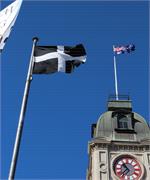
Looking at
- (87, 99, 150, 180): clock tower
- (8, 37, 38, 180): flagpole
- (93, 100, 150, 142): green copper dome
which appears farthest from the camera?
(93, 100, 150, 142): green copper dome

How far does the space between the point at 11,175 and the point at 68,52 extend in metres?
7.13

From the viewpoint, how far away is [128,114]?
52.1 meters

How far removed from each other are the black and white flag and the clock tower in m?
26.7

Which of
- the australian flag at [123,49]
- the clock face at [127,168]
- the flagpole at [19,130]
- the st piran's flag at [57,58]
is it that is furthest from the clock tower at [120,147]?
the flagpole at [19,130]

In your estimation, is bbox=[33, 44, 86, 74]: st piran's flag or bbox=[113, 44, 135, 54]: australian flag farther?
bbox=[113, 44, 135, 54]: australian flag

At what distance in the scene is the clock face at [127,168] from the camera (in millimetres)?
45406

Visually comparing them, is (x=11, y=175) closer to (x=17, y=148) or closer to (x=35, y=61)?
(x=17, y=148)

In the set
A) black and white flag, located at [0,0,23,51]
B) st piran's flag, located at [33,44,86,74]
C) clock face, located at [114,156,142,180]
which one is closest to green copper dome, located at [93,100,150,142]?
clock face, located at [114,156,142,180]

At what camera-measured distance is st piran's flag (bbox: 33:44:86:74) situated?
845 inches

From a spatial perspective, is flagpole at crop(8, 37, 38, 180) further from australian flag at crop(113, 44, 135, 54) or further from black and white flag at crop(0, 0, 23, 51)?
australian flag at crop(113, 44, 135, 54)

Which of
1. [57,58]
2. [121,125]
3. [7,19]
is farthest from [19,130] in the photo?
[121,125]

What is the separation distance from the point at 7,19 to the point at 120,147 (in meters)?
28.8

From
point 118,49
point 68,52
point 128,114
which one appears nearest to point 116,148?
point 128,114

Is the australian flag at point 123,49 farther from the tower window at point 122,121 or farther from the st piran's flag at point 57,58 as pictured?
the st piran's flag at point 57,58
